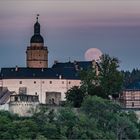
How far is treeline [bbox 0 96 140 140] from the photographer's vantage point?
69.8 meters

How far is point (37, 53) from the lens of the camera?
9606cm

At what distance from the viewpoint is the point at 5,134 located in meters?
69.1

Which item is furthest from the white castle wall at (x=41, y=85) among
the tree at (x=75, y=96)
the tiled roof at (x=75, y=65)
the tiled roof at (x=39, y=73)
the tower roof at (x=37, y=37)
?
the tree at (x=75, y=96)

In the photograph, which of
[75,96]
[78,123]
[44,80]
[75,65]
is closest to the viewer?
[78,123]

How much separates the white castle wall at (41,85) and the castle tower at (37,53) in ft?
11.6

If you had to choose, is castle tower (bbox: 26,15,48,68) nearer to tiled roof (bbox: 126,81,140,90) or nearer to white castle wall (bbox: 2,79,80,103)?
white castle wall (bbox: 2,79,80,103)

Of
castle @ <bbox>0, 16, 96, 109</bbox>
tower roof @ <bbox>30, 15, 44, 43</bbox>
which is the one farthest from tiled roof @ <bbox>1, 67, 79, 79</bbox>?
tower roof @ <bbox>30, 15, 44, 43</bbox>

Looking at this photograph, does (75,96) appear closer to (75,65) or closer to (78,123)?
(75,65)

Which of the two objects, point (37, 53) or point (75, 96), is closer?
point (75, 96)

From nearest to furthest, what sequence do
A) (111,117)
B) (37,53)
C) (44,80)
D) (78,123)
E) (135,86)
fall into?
(78,123) → (111,117) → (135,86) → (44,80) → (37,53)

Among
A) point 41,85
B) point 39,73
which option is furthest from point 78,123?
point 39,73

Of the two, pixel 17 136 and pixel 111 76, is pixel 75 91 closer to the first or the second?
pixel 111 76

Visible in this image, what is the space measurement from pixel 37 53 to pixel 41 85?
16.0 ft

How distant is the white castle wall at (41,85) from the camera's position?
9119 cm
